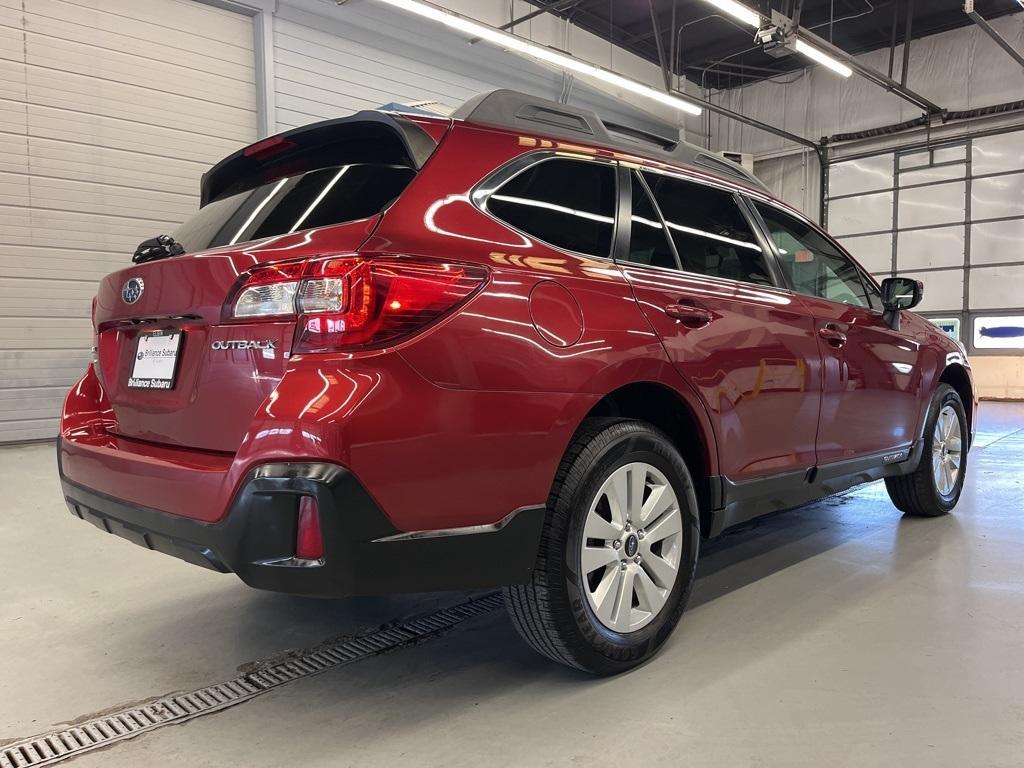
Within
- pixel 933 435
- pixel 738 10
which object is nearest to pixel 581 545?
pixel 933 435

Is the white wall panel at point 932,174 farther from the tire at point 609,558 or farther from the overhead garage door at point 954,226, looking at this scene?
the tire at point 609,558

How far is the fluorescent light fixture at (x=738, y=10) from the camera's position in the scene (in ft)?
23.2

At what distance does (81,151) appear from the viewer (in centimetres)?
714

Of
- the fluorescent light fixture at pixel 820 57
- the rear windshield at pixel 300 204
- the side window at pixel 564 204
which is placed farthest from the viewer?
the fluorescent light fixture at pixel 820 57

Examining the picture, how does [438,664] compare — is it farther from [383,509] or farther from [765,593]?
[765,593]

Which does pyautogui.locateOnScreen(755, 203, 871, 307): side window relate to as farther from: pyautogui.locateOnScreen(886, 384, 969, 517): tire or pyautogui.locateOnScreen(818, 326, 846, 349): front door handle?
pyautogui.locateOnScreen(886, 384, 969, 517): tire

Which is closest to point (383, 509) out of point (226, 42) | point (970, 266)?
point (226, 42)

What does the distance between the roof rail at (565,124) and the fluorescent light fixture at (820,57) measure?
6.88 m

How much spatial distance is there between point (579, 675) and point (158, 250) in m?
1.68

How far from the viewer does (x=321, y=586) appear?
152 centimetres

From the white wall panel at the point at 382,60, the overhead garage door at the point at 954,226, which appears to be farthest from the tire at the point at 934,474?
the overhead garage door at the point at 954,226

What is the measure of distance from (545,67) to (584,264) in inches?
414

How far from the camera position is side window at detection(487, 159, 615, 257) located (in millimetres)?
1897

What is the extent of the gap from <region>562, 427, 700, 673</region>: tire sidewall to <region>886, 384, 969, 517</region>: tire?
6.71ft
